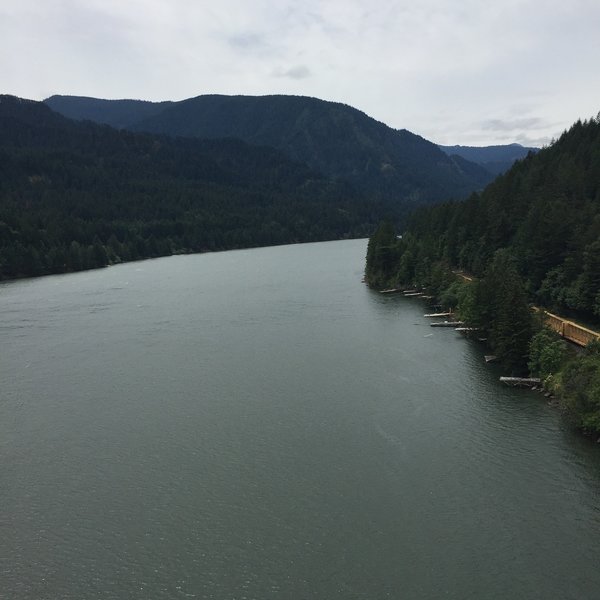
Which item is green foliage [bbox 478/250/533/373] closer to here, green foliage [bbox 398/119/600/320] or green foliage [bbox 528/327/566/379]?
green foliage [bbox 528/327/566/379]

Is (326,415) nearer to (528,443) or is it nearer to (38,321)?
(528,443)

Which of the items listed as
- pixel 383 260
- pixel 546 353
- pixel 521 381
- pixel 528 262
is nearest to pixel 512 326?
pixel 546 353

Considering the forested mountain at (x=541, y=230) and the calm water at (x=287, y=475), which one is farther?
the forested mountain at (x=541, y=230)

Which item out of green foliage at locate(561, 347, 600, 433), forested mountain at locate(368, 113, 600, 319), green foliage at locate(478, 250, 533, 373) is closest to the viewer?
green foliage at locate(561, 347, 600, 433)

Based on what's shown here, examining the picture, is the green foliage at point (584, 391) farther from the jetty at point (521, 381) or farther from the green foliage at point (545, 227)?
the green foliage at point (545, 227)

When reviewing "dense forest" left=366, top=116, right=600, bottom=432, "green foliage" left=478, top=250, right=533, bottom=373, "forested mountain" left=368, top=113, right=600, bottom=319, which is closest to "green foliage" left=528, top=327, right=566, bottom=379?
"dense forest" left=366, top=116, right=600, bottom=432

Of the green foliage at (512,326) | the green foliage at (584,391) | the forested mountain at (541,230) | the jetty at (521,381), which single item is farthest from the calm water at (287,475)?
the forested mountain at (541,230)

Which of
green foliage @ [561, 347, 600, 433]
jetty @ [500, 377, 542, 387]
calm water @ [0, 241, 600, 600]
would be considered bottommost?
calm water @ [0, 241, 600, 600]
